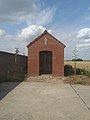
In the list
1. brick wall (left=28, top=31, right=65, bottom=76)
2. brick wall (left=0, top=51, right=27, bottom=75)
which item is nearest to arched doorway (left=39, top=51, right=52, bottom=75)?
brick wall (left=28, top=31, right=65, bottom=76)

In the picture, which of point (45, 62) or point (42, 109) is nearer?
point (42, 109)

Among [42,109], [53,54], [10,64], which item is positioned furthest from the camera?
[53,54]

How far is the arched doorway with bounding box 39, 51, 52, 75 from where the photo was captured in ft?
87.1

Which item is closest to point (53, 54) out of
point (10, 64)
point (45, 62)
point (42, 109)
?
point (45, 62)

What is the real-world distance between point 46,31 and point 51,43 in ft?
4.22

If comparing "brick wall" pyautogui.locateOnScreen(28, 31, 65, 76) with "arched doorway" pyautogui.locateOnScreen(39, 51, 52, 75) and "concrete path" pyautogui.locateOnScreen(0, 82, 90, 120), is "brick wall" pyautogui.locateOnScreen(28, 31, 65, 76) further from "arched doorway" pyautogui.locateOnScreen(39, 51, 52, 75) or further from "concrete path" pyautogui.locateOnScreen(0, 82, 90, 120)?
"concrete path" pyautogui.locateOnScreen(0, 82, 90, 120)

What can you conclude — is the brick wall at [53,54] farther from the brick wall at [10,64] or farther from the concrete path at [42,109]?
the concrete path at [42,109]

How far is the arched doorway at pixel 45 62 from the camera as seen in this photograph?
26.5 meters

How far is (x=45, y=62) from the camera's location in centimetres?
2664

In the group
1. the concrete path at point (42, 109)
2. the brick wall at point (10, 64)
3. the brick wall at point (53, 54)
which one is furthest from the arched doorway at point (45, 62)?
the concrete path at point (42, 109)

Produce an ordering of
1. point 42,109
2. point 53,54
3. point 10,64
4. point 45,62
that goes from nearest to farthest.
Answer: point 42,109
point 10,64
point 53,54
point 45,62

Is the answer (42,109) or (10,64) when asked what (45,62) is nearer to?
(10,64)

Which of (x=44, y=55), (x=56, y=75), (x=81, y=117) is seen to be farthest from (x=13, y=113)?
(x=44, y=55)

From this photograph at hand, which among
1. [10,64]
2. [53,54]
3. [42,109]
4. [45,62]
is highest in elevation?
[53,54]
